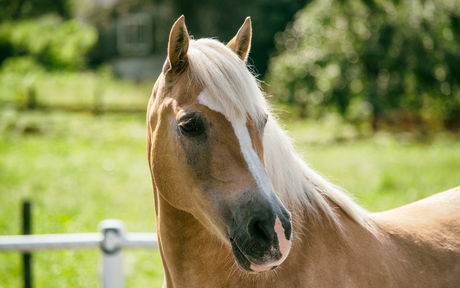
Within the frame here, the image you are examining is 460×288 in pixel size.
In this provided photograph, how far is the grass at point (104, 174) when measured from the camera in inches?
188

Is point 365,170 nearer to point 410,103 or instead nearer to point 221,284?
point 410,103

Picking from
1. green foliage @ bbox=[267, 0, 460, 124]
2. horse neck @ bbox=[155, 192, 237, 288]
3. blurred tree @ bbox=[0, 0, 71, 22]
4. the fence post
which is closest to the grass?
horse neck @ bbox=[155, 192, 237, 288]

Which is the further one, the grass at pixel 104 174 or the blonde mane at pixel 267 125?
the grass at pixel 104 174

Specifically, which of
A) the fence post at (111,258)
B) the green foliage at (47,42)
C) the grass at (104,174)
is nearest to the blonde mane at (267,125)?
the grass at (104,174)

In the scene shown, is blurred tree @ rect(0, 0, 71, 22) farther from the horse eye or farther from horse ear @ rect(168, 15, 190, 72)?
the horse eye

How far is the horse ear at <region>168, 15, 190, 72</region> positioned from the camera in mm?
1503

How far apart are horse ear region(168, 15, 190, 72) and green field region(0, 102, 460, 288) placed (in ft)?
2.90

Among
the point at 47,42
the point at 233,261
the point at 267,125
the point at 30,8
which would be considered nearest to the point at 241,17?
the point at 47,42

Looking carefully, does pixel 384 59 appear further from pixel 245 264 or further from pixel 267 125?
pixel 245 264

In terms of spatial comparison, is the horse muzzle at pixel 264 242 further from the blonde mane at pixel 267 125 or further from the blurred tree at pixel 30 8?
the blurred tree at pixel 30 8

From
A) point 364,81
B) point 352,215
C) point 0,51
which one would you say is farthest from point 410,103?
point 0,51

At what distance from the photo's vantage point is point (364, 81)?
13469 mm

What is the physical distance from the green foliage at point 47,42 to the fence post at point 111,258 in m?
20.4

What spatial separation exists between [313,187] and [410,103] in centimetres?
1343
